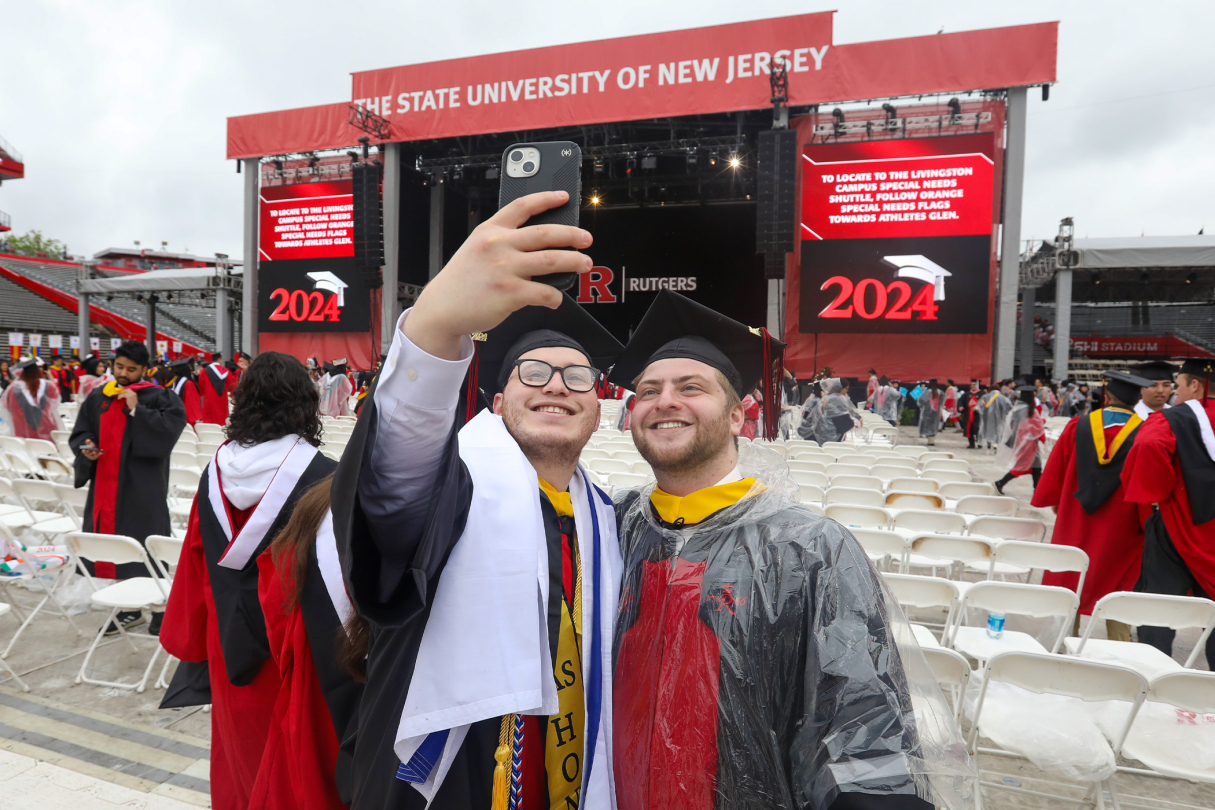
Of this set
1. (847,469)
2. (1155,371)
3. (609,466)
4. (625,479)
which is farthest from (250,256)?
(1155,371)

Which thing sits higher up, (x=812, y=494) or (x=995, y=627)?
(x=812, y=494)

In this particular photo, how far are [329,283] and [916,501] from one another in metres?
18.0

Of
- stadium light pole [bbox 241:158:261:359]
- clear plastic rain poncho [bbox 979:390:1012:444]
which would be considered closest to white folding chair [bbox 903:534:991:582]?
clear plastic rain poncho [bbox 979:390:1012:444]

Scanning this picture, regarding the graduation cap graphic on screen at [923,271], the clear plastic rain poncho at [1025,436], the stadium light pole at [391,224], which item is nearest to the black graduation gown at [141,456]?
the clear plastic rain poncho at [1025,436]

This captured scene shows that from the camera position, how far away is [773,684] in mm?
1071

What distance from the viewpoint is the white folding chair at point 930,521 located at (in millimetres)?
4262

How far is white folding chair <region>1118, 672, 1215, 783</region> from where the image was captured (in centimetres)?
205

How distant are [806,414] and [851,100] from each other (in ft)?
25.4

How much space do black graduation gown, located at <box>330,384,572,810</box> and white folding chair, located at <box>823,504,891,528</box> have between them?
11.9 ft

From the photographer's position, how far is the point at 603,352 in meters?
1.67

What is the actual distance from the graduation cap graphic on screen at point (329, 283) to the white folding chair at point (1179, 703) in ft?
64.3

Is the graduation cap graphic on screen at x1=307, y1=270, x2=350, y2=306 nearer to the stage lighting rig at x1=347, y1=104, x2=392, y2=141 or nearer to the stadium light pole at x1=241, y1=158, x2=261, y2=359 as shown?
the stadium light pole at x1=241, y1=158, x2=261, y2=359

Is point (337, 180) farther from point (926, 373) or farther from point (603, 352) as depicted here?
point (603, 352)

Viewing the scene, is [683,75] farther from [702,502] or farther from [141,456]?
[702,502]
